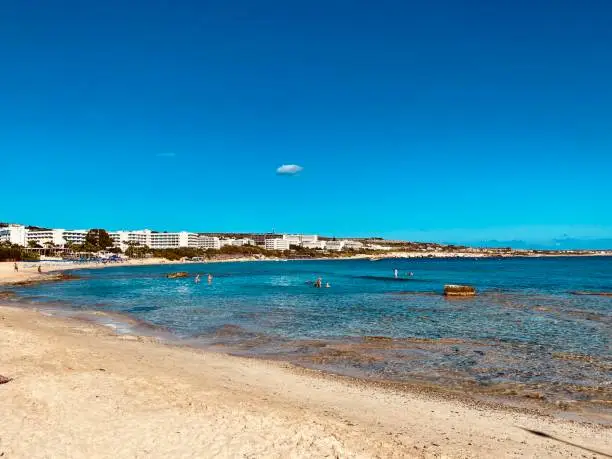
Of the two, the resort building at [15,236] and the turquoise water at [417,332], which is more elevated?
the resort building at [15,236]

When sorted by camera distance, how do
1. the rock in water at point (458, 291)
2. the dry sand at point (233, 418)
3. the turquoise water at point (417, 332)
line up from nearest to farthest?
the dry sand at point (233, 418), the turquoise water at point (417, 332), the rock in water at point (458, 291)

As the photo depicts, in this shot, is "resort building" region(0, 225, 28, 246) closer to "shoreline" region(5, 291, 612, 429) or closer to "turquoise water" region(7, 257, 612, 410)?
"turquoise water" region(7, 257, 612, 410)

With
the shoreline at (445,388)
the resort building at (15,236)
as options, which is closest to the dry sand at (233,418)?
the shoreline at (445,388)

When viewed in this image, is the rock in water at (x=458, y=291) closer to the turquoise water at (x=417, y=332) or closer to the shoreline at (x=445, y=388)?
the turquoise water at (x=417, y=332)

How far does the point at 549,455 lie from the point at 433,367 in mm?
8107

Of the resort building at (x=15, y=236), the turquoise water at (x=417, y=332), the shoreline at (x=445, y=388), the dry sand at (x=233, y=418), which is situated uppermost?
the resort building at (x=15, y=236)

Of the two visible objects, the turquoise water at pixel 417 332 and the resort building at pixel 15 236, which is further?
the resort building at pixel 15 236

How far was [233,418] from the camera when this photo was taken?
33.3 ft

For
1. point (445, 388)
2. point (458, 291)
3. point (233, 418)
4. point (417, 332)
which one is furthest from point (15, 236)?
point (233, 418)

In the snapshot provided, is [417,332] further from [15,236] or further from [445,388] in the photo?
[15,236]

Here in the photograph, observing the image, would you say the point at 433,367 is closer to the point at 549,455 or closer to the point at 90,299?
the point at 549,455

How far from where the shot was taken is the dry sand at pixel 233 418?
8617 mm

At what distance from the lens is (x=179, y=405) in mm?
11047

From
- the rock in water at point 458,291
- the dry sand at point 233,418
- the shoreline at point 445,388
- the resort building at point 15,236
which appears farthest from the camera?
the resort building at point 15,236
